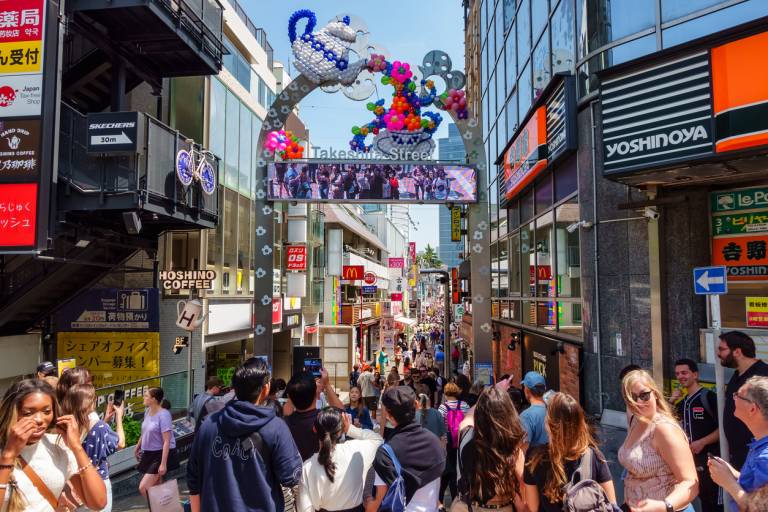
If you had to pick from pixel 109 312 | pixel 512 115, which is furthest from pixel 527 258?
pixel 109 312

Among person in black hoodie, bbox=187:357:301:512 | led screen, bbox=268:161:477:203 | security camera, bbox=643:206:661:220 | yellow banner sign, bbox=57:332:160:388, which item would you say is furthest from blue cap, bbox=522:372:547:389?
yellow banner sign, bbox=57:332:160:388

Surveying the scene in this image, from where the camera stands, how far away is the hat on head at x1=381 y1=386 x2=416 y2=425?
4102mm

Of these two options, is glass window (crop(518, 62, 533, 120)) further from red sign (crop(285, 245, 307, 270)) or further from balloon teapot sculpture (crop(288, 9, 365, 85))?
red sign (crop(285, 245, 307, 270))

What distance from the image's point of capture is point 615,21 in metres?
8.84

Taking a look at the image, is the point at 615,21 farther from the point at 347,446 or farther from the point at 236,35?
the point at 236,35

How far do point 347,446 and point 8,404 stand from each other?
2200 mm

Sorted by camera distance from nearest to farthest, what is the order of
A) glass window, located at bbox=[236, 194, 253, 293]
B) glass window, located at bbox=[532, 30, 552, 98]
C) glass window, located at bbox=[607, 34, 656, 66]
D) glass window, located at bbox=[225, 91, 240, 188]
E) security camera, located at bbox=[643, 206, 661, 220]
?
security camera, located at bbox=[643, 206, 661, 220] → glass window, located at bbox=[607, 34, 656, 66] → glass window, located at bbox=[532, 30, 552, 98] → glass window, located at bbox=[225, 91, 240, 188] → glass window, located at bbox=[236, 194, 253, 293]

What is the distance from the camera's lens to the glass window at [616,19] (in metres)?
8.17

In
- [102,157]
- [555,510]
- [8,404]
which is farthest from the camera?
[102,157]

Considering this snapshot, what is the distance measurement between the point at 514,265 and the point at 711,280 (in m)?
11.4

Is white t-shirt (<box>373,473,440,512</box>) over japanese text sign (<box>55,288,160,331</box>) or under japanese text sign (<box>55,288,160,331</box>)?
under

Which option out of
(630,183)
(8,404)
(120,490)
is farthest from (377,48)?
(8,404)

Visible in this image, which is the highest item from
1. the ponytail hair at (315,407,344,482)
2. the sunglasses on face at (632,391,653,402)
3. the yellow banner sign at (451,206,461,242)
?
the yellow banner sign at (451,206,461,242)

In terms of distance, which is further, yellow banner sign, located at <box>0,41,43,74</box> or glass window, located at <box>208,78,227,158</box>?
glass window, located at <box>208,78,227,158</box>
